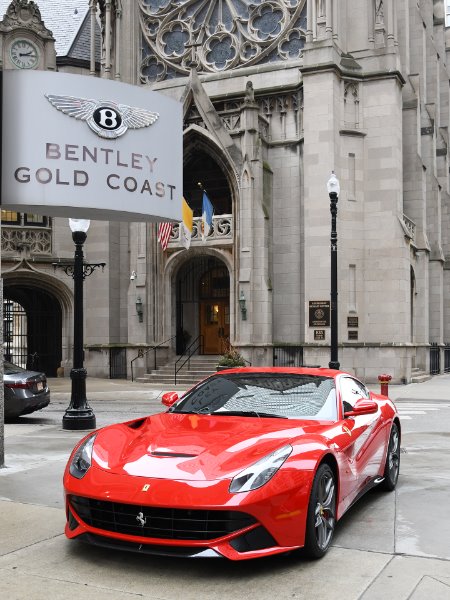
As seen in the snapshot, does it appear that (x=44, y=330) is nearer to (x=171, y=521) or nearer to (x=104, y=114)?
(x=104, y=114)

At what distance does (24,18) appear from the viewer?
3222 cm

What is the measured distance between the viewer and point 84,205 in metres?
10.2

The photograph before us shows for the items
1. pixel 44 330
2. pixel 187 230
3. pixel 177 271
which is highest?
pixel 187 230

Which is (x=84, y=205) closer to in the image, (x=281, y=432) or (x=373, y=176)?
(x=281, y=432)

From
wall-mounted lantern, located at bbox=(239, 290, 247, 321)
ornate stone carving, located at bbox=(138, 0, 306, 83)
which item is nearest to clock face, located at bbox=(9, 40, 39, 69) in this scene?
ornate stone carving, located at bbox=(138, 0, 306, 83)

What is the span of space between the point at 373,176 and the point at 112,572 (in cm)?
2365

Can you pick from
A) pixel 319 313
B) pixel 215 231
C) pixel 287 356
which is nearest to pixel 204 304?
pixel 215 231

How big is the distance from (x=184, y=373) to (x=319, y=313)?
5.50m

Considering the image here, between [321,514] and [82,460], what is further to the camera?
[82,460]

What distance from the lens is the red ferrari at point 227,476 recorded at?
16.4ft

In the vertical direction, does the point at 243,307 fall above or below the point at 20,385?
above

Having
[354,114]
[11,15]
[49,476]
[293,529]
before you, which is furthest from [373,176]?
[293,529]

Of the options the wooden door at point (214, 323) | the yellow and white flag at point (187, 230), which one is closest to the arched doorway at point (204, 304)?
the wooden door at point (214, 323)

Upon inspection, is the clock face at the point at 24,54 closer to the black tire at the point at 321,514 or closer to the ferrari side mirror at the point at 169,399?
the ferrari side mirror at the point at 169,399
